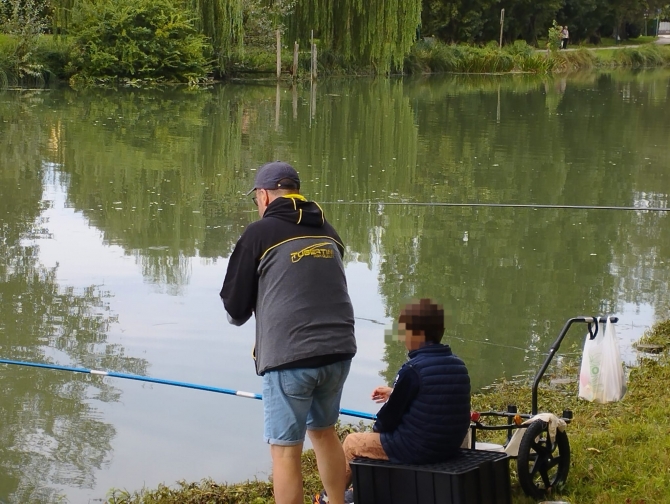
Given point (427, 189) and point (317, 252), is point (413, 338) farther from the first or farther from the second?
point (427, 189)

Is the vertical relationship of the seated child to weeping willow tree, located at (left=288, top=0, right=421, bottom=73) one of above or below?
below

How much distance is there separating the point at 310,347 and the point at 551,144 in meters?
16.0

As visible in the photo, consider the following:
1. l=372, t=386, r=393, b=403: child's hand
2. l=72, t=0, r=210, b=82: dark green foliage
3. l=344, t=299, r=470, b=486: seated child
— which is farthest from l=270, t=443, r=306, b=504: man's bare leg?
l=72, t=0, r=210, b=82: dark green foliage

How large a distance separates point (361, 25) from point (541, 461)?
3311 centimetres

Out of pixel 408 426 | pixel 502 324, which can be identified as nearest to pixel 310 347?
pixel 408 426

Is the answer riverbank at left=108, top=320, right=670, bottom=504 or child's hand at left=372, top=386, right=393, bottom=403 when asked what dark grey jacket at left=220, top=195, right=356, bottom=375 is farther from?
riverbank at left=108, top=320, right=670, bottom=504

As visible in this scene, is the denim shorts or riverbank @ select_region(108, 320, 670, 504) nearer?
the denim shorts

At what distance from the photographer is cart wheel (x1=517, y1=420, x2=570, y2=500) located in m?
3.92

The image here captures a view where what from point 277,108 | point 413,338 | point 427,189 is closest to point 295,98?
point 277,108

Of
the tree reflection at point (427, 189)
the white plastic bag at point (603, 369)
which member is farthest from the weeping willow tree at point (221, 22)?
the white plastic bag at point (603, 369)

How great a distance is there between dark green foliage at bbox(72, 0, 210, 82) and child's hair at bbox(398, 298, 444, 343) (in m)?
29.6

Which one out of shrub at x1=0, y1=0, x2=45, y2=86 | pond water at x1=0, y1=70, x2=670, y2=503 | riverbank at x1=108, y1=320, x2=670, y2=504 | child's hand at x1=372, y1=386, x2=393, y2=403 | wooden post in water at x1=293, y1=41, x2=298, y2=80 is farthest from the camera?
wooden post in water at x1=293, y1=41, x2=298, y2=80

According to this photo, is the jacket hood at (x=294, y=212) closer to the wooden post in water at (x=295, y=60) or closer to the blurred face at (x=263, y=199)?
the blurred face at (x=263, y=199)

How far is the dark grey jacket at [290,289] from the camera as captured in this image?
344 cm
